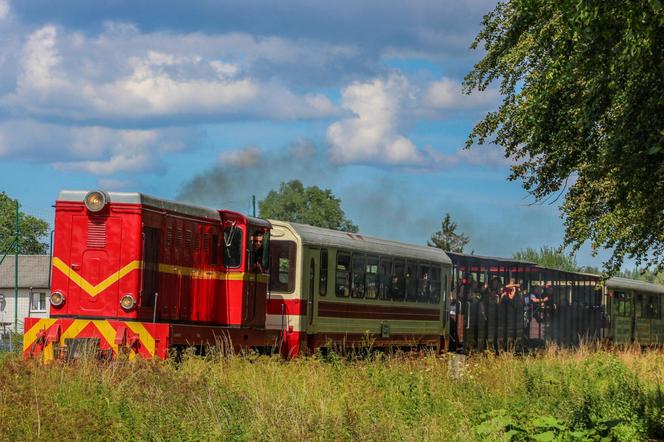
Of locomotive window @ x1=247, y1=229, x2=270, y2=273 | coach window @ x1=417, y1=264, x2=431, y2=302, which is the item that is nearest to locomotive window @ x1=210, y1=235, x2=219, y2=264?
locomotive window @ x1=247, y1=229, x2=270, y2=273

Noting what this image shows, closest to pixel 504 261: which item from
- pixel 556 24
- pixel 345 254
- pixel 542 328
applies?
pixel 542 328

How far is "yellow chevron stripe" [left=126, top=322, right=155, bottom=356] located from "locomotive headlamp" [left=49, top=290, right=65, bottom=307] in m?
1.69

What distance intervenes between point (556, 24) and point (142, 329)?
8.40 m

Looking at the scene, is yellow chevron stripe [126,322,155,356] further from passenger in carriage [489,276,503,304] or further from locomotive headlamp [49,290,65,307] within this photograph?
passenger in carriage [489,276,503,304]

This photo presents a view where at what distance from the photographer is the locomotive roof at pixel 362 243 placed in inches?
846

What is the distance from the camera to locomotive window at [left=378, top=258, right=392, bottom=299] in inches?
937

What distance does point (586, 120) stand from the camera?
1166 cm

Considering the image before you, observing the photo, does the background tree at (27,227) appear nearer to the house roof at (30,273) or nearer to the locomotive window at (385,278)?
the house roof at (30,273)

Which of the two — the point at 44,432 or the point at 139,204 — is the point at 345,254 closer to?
the point at 139,204

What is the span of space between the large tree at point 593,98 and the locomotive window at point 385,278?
6562mm

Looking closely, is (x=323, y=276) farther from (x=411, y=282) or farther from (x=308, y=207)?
(x=308, y=207)

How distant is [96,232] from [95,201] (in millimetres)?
558

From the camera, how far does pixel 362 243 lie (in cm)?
2328

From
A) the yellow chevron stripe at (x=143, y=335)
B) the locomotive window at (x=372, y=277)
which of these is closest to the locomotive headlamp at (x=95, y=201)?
the yellow chevron stripe at (x=143, y=335)
